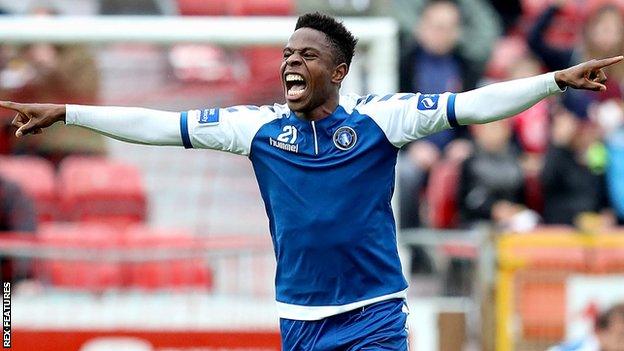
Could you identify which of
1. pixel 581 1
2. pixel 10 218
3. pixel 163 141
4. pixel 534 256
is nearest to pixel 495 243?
pixel 534 256

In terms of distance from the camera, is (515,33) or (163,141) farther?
(515,33)

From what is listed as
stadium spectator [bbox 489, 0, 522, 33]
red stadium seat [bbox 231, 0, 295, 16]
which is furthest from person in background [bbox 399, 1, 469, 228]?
red stadium seat [bbox 231, 0, 295, 16]

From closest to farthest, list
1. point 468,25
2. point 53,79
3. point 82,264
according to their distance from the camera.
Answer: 1. point 82,264
2. point 53,79
3. point 468,25

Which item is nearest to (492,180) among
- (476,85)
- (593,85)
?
(476,85)

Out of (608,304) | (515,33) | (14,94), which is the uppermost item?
(515,33)

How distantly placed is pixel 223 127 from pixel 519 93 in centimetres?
134

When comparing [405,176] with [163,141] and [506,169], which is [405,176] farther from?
[163,141]

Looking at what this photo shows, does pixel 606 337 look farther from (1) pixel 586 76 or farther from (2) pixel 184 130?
(2) pixel 184 130

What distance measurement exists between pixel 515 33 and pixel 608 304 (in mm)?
4698

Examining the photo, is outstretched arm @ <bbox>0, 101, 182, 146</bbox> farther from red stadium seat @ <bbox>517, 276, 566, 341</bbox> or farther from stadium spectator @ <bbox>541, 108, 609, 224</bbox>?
stadium spectator @ <bbox>541, 108, 609, 224</bbox>

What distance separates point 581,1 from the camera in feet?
47.1

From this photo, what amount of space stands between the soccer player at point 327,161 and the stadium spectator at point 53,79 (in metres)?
3.71

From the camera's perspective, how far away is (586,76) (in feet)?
19.2

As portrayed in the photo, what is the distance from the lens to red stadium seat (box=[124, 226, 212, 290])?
960 centimetres
